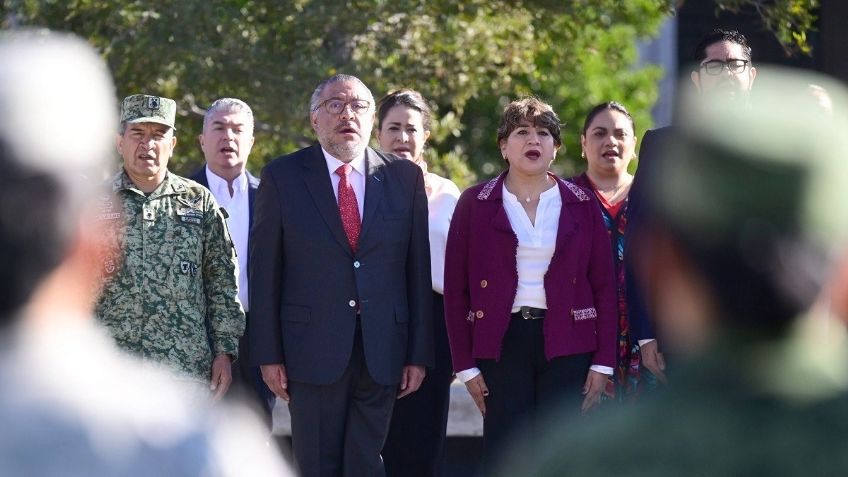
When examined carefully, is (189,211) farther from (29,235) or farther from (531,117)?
(29,235)

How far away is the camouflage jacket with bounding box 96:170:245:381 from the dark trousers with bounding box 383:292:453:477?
107 centimetres

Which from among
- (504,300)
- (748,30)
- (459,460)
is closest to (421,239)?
(504,300)

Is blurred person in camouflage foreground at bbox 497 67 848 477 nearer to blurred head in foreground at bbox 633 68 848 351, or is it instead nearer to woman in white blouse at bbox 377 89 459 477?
blurred head in foreground at bbox 633 68 848 351

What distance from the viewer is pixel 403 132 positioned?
7422 millimetres

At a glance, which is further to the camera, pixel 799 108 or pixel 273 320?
pixel 273 320

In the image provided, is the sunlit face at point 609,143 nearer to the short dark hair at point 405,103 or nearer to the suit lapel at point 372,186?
the short dark hair at point 405,103

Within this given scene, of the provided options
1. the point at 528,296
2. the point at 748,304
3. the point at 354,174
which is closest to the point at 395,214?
the point at 354,174

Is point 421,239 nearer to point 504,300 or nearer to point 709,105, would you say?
point 504,300

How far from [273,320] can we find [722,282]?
4.67 meters

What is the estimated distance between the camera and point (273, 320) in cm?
641

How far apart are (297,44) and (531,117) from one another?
3.87 m

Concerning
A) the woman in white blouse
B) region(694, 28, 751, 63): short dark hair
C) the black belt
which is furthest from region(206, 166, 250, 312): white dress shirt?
region(694, 28, 751, 63): short dark hair

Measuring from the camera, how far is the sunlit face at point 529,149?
675cm

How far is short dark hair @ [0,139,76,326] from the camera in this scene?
1799mm
